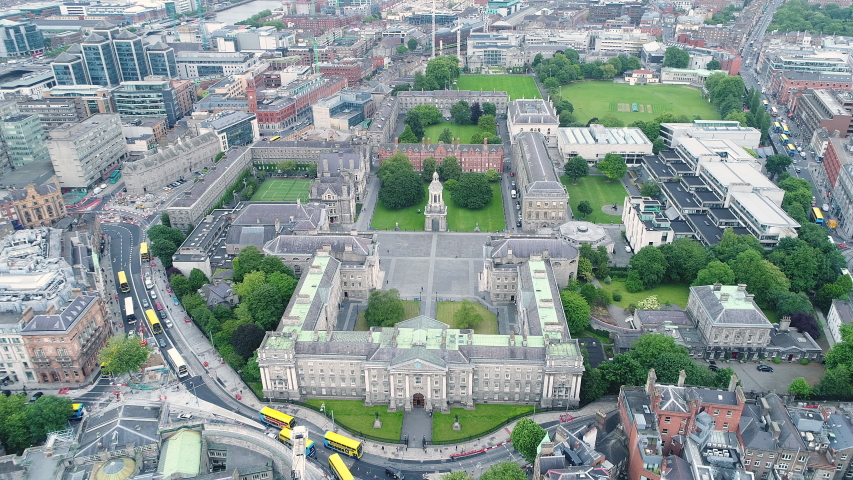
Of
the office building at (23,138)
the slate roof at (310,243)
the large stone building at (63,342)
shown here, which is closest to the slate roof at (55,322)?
the large stone building at (63,342)

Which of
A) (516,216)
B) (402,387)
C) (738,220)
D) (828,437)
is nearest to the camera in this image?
(828,437)

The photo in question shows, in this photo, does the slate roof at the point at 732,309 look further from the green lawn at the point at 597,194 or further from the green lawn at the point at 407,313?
the green lawn at the point at 407,313

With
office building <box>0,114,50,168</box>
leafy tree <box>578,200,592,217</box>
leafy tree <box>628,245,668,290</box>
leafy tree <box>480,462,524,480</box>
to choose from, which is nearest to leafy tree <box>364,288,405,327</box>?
leafy tree <box>480,462,524,480</box>

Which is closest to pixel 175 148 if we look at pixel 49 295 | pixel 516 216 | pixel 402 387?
pixel 49 295

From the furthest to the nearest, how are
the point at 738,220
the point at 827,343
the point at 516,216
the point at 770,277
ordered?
1. the point at 516,216
2. the point at 738,220
3. the point at 770,277
4. the point at 827,343

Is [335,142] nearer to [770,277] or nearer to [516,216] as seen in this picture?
[516,216]

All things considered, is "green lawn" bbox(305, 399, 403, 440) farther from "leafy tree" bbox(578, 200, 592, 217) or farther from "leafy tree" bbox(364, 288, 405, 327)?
"leafy tree" bbox(578, 200, 592, 217)

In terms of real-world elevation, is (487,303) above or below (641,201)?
below

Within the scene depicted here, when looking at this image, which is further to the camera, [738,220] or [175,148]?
[175,148]
